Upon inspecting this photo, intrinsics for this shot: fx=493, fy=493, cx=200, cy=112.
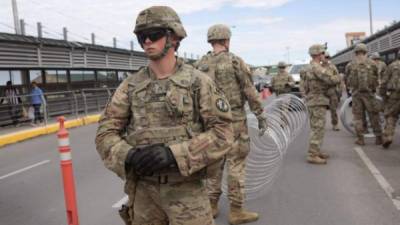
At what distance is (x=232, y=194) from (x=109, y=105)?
8.15 feet

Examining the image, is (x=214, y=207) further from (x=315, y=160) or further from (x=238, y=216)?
(x=315, y=160)

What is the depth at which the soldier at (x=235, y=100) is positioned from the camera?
16.7 ft

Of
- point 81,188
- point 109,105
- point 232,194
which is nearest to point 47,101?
point 81,188

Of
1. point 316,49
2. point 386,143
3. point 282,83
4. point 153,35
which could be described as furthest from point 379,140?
point 153,35

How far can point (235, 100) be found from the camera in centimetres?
518

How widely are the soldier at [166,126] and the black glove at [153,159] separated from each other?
6 centimetres

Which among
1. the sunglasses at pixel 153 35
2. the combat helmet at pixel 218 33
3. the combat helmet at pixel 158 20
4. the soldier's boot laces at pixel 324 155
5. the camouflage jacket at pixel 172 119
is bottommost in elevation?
the soldier's boot laces at pixel 324 155

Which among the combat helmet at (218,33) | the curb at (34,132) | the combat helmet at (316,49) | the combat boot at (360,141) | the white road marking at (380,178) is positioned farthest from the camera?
the curb at (34,132)

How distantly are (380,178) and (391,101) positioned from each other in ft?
9.54

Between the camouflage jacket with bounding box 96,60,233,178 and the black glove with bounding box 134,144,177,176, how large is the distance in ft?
0.26

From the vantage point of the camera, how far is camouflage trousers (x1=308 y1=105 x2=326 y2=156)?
8242mm

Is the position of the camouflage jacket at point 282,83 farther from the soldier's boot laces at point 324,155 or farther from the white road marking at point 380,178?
the soldier's boot laces at point 324,155

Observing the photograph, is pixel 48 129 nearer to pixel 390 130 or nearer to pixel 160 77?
pixel 390 130

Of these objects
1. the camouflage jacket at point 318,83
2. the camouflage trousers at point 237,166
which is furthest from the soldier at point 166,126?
the camouflage jacket at point 318,83
